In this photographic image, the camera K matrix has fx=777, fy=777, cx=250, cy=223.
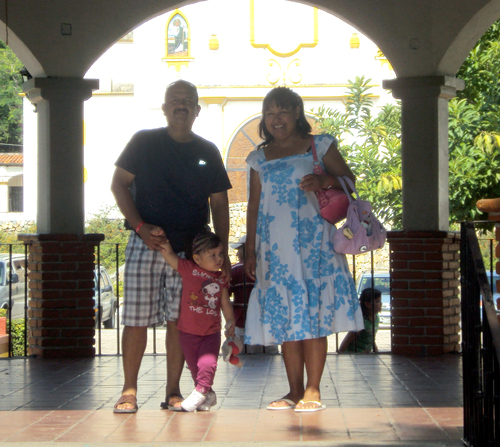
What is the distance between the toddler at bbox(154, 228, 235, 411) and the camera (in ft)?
13.7

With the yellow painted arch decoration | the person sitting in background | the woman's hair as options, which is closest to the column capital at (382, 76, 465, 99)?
the person sitting in background

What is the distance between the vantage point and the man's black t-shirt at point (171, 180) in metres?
4.29

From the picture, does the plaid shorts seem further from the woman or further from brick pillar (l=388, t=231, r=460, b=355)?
brick pillar (l=388, t=231, r=460, b=355)

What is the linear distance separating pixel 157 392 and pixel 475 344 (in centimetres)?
216

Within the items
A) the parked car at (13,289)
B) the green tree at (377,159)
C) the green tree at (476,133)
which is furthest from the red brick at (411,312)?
the parked car at (13,289)

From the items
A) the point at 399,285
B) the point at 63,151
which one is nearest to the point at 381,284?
the point at 399,285

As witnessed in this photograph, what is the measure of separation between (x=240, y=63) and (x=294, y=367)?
22874 millimetres

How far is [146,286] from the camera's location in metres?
4.23

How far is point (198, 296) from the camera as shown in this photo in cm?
423

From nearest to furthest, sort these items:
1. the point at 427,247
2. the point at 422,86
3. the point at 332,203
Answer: the point at 332,203 → the point at 427,247 → the point at 422,86

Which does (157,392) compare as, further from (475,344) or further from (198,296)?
(475,344)

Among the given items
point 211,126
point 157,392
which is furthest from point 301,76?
point 157,392

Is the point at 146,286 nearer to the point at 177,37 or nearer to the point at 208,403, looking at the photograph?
the point at 208,403

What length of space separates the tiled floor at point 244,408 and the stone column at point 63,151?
1224 mm
